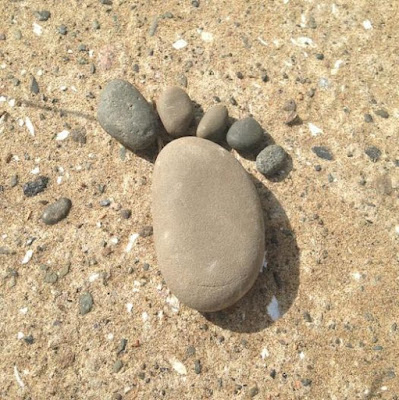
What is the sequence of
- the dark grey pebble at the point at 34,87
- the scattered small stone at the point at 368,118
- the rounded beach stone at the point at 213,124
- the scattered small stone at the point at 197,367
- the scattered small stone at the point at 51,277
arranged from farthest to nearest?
the dark grey pebble at the point at 34,87, the scattered small stone at the point at 368,118, the rounded beach stone at the point at 213,124, the scattered small stone at the point at 51,277, the scattered small stone at the point at 197,367

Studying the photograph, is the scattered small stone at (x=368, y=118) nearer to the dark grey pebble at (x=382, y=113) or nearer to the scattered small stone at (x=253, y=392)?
the dark grey pebble at (x=382, y=113)

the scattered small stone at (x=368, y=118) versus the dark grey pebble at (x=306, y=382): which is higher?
the scattered small stone at (x=368, y=118)

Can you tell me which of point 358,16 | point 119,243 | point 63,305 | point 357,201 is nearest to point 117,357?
point 63,305

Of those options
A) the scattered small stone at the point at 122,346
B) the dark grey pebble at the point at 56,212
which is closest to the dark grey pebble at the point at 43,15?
the dark grey pebble at the point at 56,212

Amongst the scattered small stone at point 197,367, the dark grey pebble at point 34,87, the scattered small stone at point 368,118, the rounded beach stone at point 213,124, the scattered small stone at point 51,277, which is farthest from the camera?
the dark grey pebble at point 34,87

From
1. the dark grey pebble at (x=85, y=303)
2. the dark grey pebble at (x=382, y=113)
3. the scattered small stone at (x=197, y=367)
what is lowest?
the scattered small stone at (x=197, y=367)
